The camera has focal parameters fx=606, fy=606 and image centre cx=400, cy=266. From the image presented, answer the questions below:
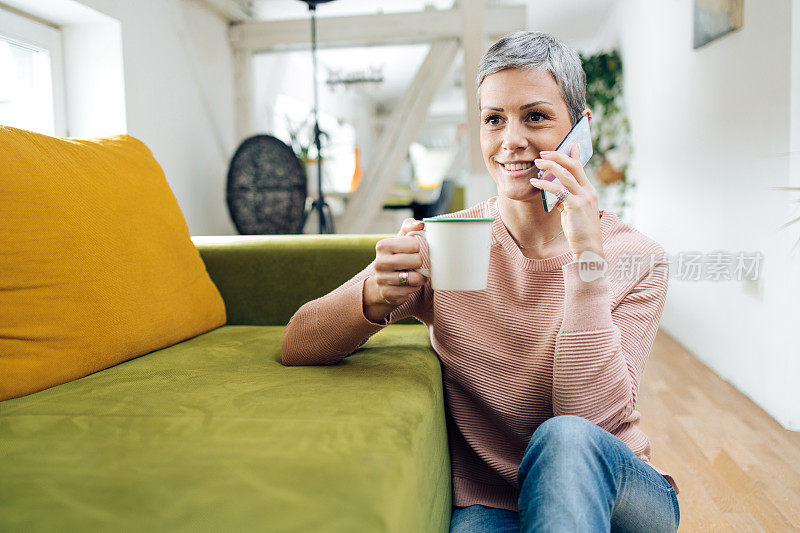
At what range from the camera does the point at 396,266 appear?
2.66 feet

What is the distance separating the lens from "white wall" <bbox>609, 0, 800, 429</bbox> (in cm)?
216

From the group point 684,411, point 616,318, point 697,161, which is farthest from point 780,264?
point 616,318

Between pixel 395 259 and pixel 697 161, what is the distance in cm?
291

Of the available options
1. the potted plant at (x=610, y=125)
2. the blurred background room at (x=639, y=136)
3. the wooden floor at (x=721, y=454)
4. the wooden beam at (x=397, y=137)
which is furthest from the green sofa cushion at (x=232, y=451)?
the potted plant at (x=610, y=125)

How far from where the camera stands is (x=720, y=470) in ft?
5.71

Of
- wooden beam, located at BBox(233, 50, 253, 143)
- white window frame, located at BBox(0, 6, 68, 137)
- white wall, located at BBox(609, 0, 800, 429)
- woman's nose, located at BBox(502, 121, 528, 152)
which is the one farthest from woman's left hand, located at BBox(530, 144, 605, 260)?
wooden beam, located at BBox(233, 50, 253, 143)

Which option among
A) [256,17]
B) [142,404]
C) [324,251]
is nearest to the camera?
[142,404]

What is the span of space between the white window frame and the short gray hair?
2.40m

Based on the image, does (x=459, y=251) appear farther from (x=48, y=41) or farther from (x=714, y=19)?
(x=48, y=41)

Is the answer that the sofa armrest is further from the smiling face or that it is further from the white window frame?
the white window frame

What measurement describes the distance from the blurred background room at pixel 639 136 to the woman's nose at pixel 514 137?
528mm

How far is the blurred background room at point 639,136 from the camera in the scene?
2072 mm

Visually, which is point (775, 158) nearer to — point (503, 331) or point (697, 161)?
point (697, 161)

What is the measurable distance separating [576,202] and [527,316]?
0.22 metres
